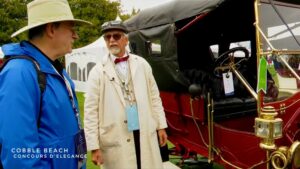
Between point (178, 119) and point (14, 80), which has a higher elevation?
point (14, 80)

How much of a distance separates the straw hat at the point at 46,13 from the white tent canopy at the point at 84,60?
11.0 m

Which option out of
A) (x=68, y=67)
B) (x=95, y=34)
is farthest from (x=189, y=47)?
(x=95, y=34)

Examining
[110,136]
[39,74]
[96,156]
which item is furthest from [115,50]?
[39,74]

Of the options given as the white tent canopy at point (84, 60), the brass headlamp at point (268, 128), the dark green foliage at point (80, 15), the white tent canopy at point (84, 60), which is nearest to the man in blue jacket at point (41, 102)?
the brass headlamp at point (268, 128)

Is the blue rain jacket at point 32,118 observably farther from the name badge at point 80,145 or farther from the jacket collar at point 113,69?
the jacket collar at point 113,69

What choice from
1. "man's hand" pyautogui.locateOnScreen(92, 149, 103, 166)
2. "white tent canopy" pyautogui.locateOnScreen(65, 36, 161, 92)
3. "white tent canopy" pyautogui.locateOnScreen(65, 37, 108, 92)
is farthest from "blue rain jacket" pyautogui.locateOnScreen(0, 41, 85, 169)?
"white tent canopy" pyautogui.locateOnScreen(65, 37, 108, 92)

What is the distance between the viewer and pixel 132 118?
9.91 feet

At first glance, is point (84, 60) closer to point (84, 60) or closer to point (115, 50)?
point (84, 60)

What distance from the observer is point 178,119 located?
4480 millimetres

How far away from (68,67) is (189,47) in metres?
12.5

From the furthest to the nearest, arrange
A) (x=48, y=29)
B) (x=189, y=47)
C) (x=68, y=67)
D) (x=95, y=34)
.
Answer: (x=95, y=34) → (x=68, y=67) → (x=189, y=47) → (x=48, y=29)

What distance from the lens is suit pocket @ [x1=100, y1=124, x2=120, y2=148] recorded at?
9.88ft

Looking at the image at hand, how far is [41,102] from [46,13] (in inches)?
18.9

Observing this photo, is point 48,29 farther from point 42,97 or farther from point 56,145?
point 56,145
